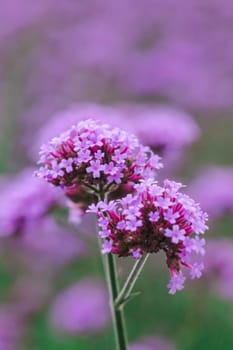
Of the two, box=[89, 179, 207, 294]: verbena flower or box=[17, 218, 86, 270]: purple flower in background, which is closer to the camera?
box=[89, 179, 207, 294]: verbena flower

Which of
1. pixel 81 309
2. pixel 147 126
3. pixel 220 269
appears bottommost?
pixel 220 269

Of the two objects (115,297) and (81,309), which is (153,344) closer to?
(81,309)

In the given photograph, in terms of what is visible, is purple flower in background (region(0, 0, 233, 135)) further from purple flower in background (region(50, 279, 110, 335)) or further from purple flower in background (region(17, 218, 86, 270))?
purple flower in background (region(50, 279, 110, 335))

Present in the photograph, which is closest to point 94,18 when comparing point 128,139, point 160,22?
point 160,22

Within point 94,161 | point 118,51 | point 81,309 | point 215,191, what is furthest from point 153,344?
point 118,51

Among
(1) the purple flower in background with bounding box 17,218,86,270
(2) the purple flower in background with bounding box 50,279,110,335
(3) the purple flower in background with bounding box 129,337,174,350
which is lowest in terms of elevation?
(3) the purple flower in background with bounding box 129,337,174,350

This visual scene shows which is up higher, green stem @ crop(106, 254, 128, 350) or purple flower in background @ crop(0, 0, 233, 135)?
purple flower in background @ crop(0, 0, 233, 135)

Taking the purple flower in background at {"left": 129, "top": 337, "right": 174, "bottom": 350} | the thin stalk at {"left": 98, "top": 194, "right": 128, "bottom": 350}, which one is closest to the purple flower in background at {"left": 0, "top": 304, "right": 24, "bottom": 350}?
the purple flower in background at {"left": 129, "top": 337, "right": 174, "bottom": 350}

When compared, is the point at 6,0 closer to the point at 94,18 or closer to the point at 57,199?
the point at 94,18
